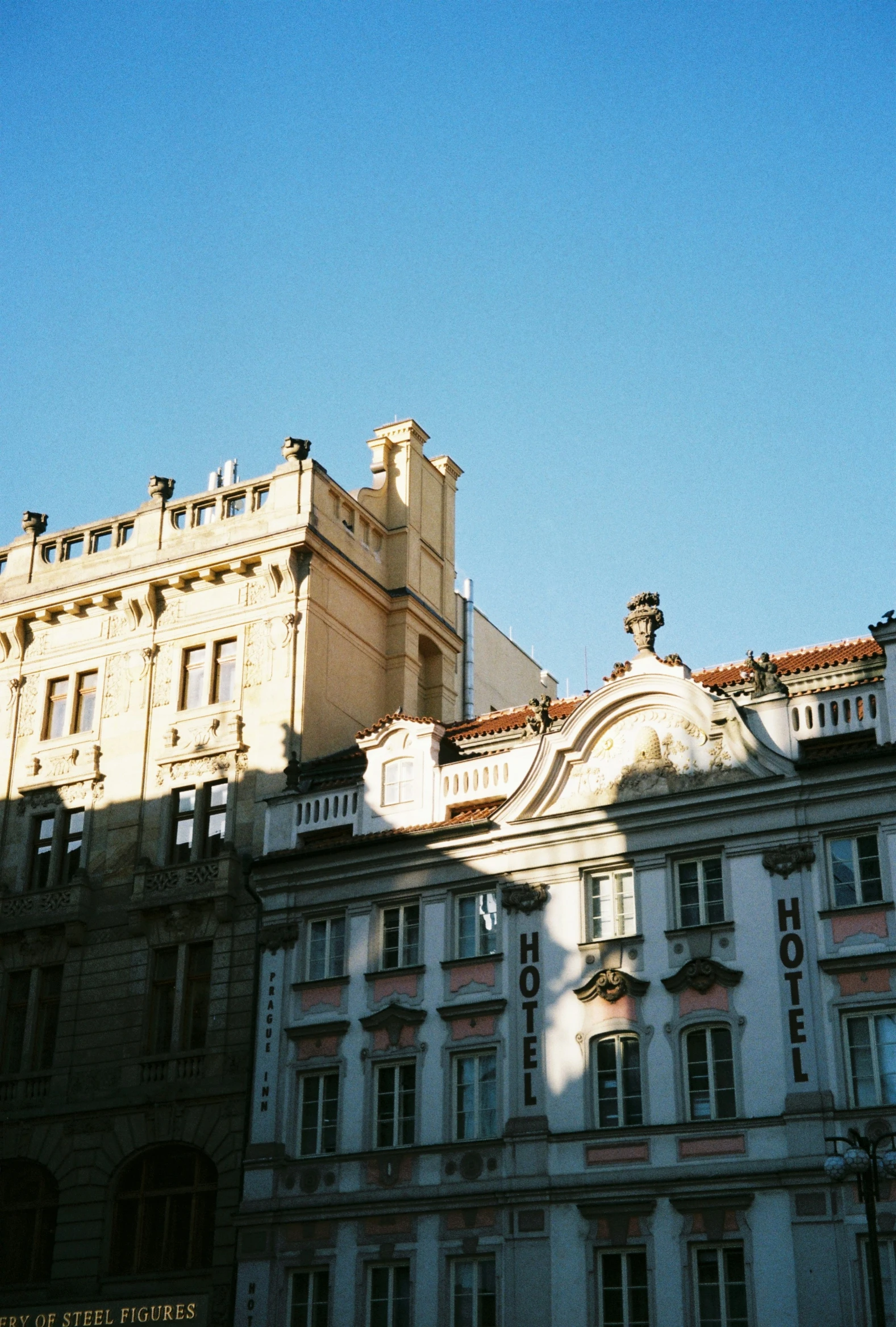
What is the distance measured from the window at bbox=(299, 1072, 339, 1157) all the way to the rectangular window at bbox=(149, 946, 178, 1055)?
15.5ft

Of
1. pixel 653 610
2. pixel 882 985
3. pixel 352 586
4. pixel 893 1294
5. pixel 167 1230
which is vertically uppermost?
pixel 352 586

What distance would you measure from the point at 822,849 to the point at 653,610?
22.4 feet

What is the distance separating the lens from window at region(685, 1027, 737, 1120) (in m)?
31.8

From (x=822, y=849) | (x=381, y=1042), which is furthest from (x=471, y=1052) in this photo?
(x=822, y=849)

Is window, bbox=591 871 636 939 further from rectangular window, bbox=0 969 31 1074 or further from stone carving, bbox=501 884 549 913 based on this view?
rectangular window, bbox=0 969 31 1074

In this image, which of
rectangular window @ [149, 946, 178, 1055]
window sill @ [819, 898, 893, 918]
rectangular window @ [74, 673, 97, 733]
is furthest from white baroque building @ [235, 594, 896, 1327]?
rectangular window @ [74, 673, 97, 733]

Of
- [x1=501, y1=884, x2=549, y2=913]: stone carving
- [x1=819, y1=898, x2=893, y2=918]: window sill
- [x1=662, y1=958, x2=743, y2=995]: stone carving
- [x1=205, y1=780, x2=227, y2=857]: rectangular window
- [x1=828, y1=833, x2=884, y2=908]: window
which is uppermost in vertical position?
[x1=205, y1=780, x2=227, y2=857]: rectangular window

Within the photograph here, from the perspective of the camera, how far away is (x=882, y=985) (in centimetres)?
3106

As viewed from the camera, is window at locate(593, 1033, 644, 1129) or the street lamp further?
window at locate(593, 1033, 644, 1129)

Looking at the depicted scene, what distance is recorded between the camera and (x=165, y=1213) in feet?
125

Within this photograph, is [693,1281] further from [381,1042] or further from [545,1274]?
[381,1042]

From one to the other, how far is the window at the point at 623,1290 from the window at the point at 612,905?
6.17m

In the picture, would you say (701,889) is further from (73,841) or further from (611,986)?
(73,841)

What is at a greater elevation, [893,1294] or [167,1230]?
[167,1230]
